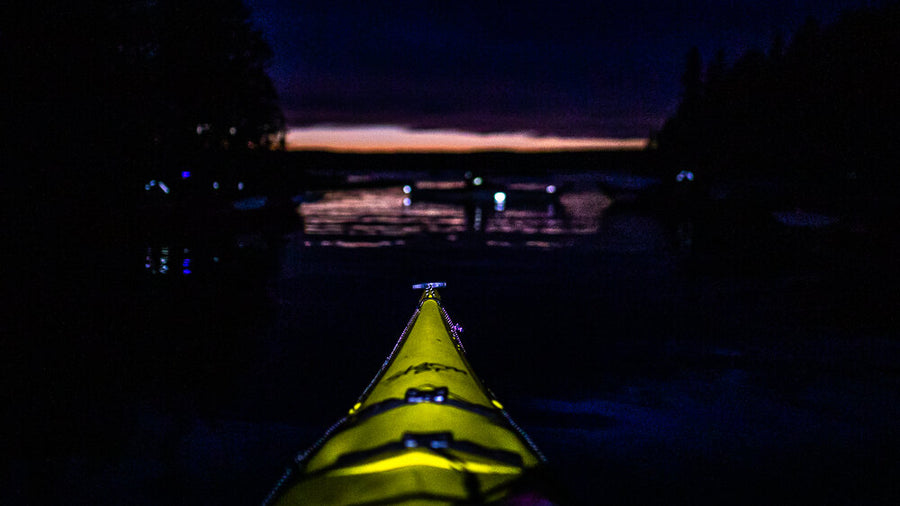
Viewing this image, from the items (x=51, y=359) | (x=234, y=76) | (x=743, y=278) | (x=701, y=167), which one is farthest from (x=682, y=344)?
(x=701, y=167)

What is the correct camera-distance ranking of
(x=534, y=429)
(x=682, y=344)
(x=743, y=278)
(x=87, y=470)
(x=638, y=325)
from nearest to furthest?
1. (x=87, y=470)
2. (x=534, y=429)
3. (x=682, y=344)
4. (x=638, y=325)
5. (x=743, y=278)

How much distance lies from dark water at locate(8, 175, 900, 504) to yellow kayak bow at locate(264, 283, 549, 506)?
161cm

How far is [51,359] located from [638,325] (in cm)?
876

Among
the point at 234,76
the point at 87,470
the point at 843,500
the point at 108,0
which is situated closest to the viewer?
the point at 843,500

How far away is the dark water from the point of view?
576 cm

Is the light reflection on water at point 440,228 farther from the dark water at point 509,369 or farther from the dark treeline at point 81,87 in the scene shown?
the dark treeline at point 81,87

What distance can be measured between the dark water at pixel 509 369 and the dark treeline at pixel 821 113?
50.8 feet

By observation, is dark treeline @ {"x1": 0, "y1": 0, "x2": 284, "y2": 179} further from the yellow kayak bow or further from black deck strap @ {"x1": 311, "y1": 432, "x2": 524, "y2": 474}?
black deck strap @ {"x1": 311, "y1": 432, "x2": 524, "y2": 474}

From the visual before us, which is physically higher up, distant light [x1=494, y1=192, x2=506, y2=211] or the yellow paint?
distant light [x1=494, y1=192, x2=506, y2=211]

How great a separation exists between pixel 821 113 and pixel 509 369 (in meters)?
34.0

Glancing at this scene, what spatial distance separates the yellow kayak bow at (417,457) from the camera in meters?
3.66

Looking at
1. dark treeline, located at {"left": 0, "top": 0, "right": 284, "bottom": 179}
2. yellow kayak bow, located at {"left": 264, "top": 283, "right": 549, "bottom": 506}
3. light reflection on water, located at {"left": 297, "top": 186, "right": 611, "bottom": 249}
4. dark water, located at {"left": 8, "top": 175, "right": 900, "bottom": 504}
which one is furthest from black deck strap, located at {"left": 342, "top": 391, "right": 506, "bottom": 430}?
light reflection on water, located at {"left": 297, "top": 186, "right": 611, "bottom": 249}

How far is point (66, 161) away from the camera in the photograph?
1753 centimetres

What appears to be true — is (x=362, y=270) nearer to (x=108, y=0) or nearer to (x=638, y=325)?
(x=638, y=325)
